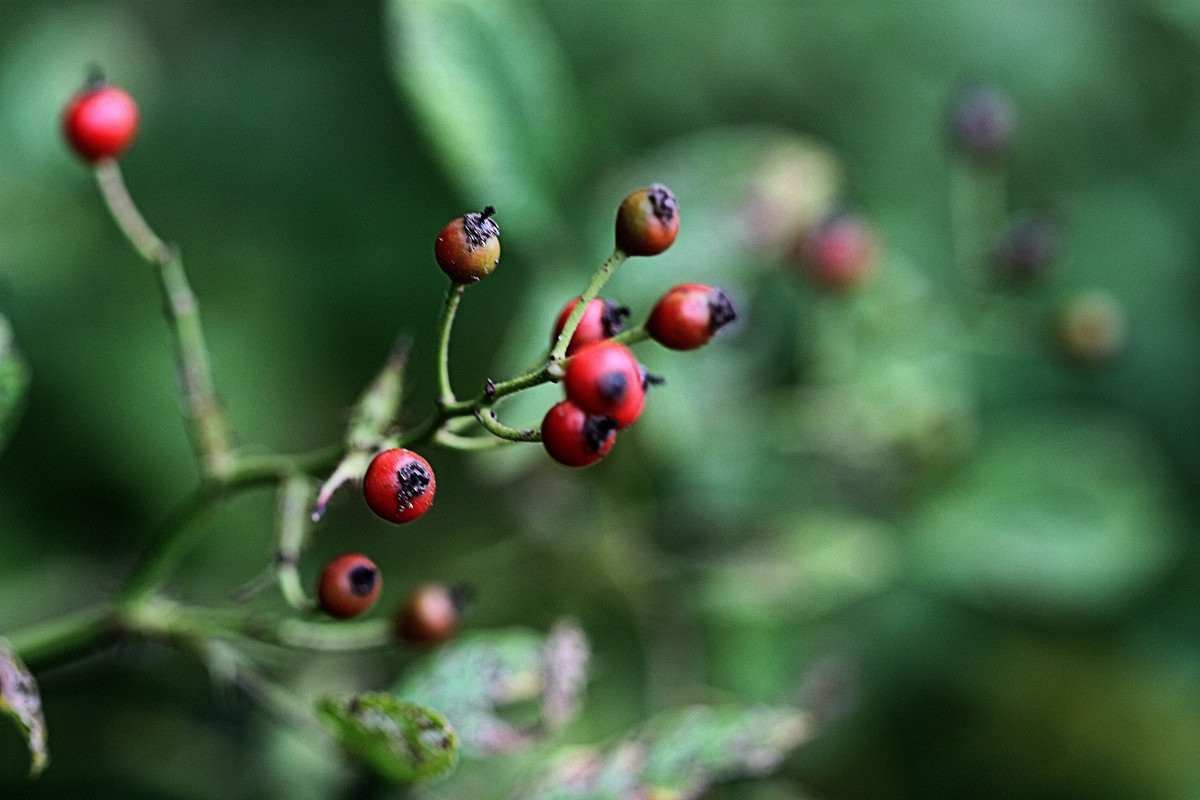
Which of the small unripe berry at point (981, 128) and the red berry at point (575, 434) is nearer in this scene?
the red berry at point (575, 434)

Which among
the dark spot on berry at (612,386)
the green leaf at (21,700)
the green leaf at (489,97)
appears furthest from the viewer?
the green leaf at (489,97)

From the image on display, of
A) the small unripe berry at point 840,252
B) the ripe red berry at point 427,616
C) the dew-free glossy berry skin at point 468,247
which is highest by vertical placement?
the small unripe berry at point 840,252

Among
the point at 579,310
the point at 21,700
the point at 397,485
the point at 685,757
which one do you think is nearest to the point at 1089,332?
the point at 685,757

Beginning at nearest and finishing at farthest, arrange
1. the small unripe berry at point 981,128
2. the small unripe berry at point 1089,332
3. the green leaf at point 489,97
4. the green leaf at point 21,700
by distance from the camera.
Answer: the green leaf at point 21,700 < the green leaf at point 489,97 < the small unripe berry at point 1089,332 < the small unripe berry at point 981,128

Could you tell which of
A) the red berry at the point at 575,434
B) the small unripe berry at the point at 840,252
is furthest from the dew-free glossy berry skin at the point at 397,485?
the small unripe berry at the point at 840,252

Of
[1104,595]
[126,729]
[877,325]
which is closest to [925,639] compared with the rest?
[1104,595]

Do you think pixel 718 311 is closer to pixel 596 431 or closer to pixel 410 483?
pixel 596 431

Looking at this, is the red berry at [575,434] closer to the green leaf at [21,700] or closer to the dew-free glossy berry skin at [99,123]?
the green leaf at [21,700]
